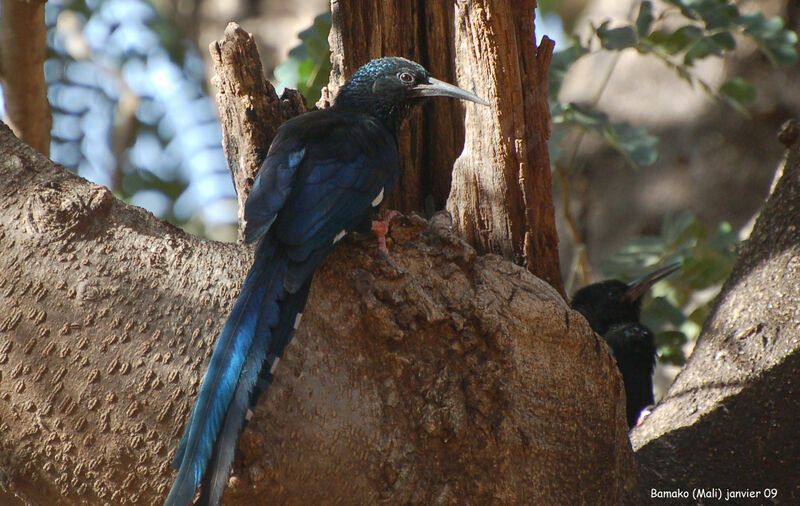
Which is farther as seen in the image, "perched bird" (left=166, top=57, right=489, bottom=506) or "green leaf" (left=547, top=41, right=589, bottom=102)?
"green leaf" (left=547, top=41, right=589, bottom=102)

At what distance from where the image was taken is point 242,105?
2367 mm

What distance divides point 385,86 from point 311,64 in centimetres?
50

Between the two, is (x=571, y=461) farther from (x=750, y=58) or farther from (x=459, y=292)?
(x=750, y=58)

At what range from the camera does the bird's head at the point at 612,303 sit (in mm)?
3777

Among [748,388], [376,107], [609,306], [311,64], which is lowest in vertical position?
[748,388]

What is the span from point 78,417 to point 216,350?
0.93 feet

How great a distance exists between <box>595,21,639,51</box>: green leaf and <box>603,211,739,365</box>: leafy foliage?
85 centimetres

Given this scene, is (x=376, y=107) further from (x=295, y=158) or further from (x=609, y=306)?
(x=609, y=306)

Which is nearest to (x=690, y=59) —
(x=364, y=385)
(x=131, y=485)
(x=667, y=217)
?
(x=667, y=217)

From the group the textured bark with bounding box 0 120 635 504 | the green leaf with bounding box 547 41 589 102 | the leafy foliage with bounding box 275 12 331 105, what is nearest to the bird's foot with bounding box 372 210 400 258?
the textured bark with bounding box 0 120 635 504

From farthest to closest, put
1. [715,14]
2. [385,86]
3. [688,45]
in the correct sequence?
[688,45]
[715,14]
[385,86]

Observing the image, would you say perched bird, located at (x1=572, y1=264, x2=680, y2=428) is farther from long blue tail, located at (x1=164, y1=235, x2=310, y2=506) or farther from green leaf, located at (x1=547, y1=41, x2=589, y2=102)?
long blue tail, located at (x1=164, y1=235, x2=310, y2=506)

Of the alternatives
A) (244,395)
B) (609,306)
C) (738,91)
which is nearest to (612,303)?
(609,306)

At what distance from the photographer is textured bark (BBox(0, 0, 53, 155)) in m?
2.80
